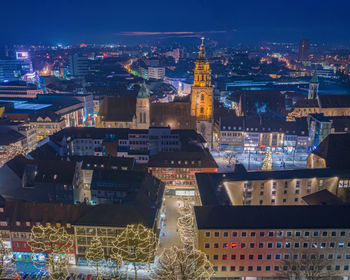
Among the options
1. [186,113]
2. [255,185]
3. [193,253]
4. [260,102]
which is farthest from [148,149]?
[260,102]

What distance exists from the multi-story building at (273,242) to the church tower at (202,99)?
60.0 metres

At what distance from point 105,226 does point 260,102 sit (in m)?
110

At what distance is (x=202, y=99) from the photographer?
10562 centimetres

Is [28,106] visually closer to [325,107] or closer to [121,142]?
[121,142]

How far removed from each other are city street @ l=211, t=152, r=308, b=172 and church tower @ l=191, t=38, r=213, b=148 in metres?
9.13

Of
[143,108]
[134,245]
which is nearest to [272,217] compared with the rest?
[134,245]

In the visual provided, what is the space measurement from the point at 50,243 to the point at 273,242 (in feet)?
98.3

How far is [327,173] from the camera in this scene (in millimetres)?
63594

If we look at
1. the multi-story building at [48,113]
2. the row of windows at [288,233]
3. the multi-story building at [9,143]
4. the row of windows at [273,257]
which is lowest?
the row of windows at [273,257]

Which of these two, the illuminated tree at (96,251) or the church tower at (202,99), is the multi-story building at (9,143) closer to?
the illuminated tree at (96,251)

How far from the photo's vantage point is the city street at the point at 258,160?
91.0 m

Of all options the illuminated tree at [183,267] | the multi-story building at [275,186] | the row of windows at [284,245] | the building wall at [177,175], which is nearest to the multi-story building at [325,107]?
the building wall at [177,175]

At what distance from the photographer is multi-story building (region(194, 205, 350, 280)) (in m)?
45.6

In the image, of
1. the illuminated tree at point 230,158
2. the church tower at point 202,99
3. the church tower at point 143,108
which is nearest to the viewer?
the illuminated tree at point 230,158
